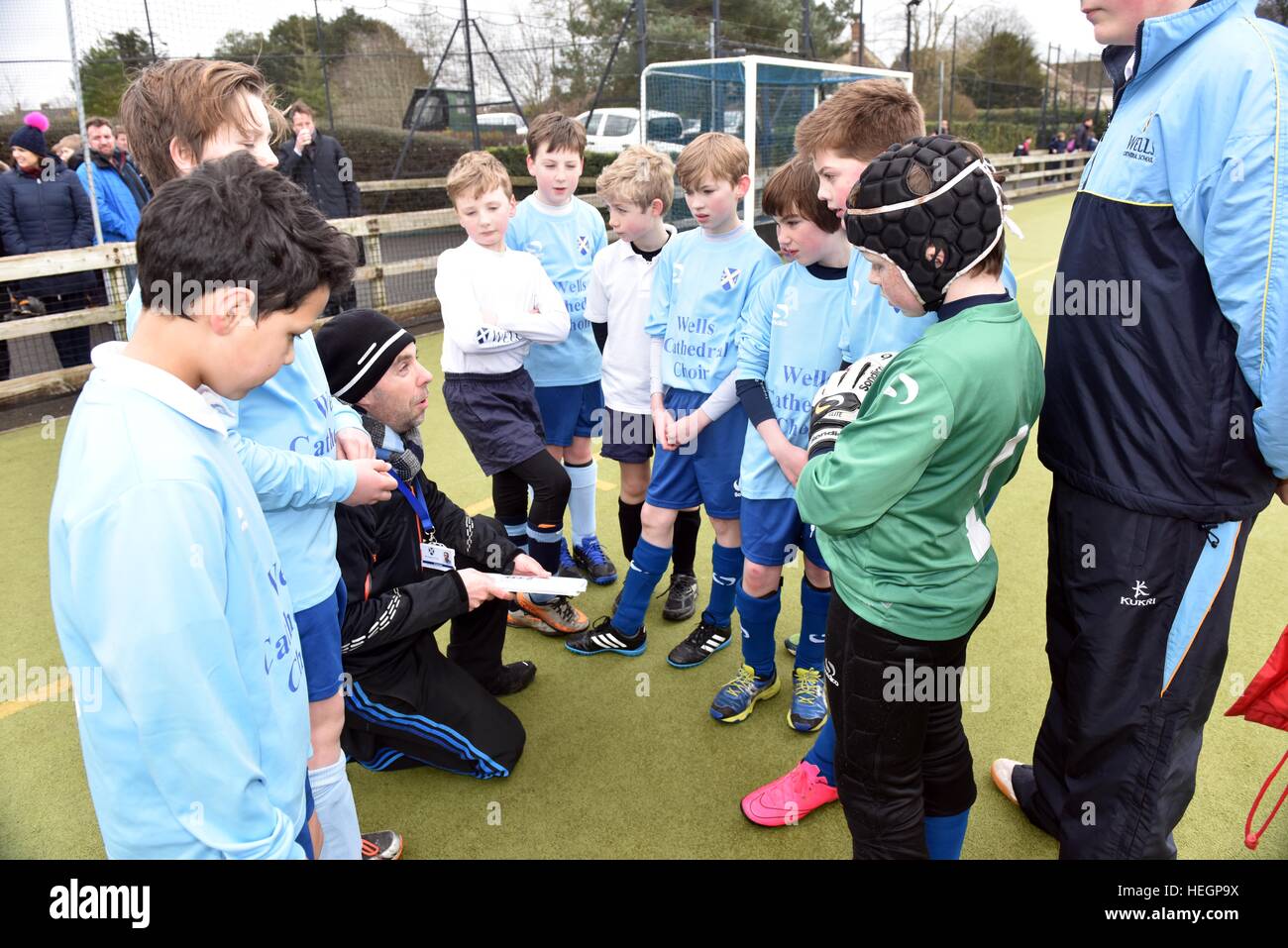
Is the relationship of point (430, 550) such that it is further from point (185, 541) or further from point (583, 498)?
point (185, 541)

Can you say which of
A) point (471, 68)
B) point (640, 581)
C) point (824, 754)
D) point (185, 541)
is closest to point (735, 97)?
point (471, 68)

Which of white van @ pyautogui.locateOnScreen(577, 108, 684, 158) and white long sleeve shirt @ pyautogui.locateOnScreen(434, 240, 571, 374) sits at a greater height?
white van @ pyautogui.locateOnScreen(577, 108, 684, 158)

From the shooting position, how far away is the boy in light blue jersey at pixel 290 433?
195 centimetres

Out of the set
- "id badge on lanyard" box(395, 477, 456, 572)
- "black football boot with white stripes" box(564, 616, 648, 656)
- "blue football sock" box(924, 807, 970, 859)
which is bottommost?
"black football boot with white stripes" box(564, 616, 648, 656)

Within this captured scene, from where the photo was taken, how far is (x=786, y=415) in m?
2.79

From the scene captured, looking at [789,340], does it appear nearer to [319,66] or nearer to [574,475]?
[574,475]

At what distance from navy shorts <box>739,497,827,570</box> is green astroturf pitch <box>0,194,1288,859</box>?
2.00 feet

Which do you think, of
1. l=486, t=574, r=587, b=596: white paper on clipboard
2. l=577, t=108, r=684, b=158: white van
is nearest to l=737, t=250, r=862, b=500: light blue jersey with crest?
l=486, t=574, r=587, b=596: white paper on clipboard

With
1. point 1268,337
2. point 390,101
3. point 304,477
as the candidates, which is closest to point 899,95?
point 1268,337

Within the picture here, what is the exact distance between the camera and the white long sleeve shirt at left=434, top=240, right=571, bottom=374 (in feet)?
11.1

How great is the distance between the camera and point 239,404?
1927mm

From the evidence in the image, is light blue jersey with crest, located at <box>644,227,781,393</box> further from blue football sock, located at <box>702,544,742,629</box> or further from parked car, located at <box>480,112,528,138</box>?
parked car, located at <box>480,112,528,138</box>

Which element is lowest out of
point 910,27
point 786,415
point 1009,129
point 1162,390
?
point 786,415

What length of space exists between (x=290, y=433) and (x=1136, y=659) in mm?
1952
